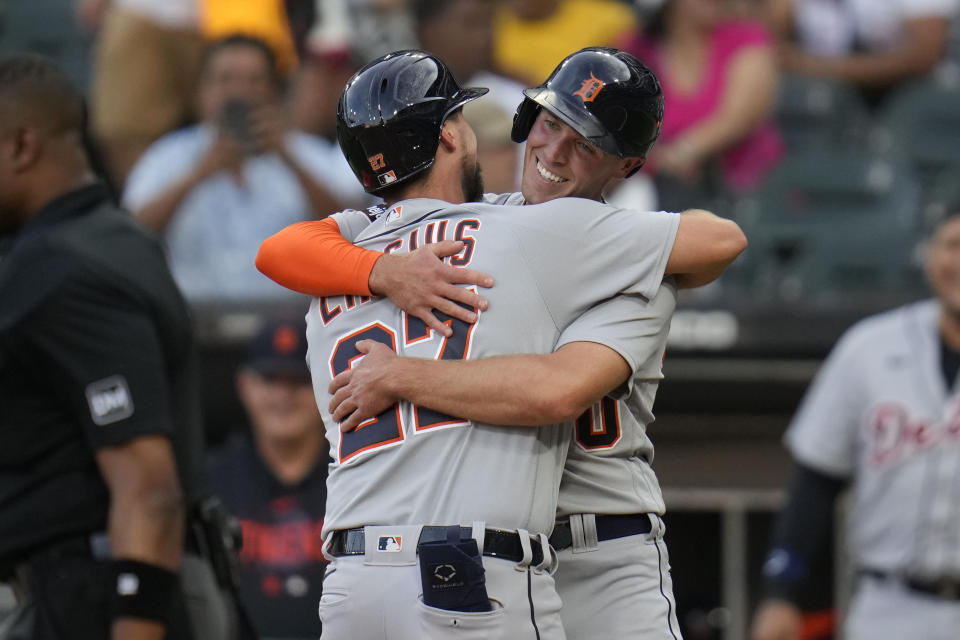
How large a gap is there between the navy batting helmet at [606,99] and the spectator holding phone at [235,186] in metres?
3.69

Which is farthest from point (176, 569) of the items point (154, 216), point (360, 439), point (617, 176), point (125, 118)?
point (125, 118)

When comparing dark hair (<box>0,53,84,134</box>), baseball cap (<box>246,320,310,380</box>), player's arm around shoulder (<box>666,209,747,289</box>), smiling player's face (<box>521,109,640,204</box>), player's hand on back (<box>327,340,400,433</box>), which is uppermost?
dark hair (<box>0,53,84,134</box>)

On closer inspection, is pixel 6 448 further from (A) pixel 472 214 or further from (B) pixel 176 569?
(A) pixel 472 214

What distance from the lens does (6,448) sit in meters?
3.16

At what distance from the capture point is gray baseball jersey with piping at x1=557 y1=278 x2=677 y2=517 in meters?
2.62

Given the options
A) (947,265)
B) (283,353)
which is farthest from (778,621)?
(283,353)

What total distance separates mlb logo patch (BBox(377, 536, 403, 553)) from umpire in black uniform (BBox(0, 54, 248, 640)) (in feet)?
2.74

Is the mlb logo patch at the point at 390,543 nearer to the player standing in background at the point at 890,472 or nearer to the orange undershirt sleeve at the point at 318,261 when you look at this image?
the orange undershirt sleeve at the point at 318,261

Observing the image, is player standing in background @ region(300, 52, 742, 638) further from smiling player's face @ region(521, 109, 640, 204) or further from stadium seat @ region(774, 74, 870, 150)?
stadium seat @ region(774, 74, 870, 150)

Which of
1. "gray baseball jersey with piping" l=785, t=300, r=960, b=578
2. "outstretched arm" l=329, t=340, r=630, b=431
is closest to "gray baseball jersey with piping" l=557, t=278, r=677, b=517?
"outstretched arm" l=329, t=340, r=630, b=431

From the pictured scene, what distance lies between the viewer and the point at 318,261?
8.92 feet

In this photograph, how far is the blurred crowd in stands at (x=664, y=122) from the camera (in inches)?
255

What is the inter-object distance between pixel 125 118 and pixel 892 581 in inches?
165

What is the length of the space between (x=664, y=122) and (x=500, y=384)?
446 cm
